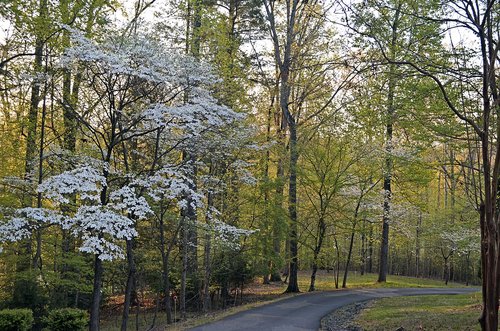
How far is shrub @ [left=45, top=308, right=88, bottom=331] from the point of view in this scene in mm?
10680

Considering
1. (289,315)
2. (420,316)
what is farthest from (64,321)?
(420,316)

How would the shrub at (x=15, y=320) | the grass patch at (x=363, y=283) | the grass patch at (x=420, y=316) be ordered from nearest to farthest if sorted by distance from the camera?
the grass patch at (x=420, y=316)
the shrub at (x=15, y=320)
the grass patch at (x=363, y=283)

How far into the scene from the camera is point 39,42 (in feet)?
42.1

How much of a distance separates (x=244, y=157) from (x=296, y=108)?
722cm

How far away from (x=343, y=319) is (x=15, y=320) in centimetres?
881

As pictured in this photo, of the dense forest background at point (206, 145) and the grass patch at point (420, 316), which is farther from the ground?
the dense forest background at point (206, 145)

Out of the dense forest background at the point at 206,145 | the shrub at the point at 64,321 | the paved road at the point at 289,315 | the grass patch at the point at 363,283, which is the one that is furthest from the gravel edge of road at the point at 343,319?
the shrub at the point at 64,321

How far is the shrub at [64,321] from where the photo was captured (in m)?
10.7

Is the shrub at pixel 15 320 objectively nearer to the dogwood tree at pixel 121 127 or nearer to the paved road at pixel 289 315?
the dogwood tree at pixel 121 127

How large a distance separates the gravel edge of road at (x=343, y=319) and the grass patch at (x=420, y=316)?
22 cm

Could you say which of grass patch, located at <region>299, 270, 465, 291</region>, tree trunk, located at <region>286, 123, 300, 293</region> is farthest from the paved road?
grass patch, located at <region>299, 270, 465, 291</region>

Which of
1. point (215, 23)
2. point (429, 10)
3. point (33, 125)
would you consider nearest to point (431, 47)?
point (429, 10)

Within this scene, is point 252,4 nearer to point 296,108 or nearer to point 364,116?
point 296,108

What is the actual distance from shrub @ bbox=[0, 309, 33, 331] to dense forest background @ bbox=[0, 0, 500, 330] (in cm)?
131
